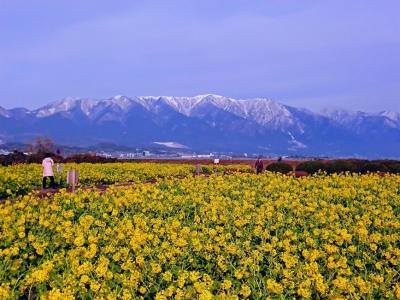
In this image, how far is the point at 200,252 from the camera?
8.52m

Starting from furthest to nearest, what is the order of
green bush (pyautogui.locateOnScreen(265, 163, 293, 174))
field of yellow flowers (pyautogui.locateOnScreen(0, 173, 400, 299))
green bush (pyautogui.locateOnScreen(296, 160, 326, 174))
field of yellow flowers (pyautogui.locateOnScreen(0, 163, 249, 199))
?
green bush (pyautogui.locateOnScreen(296, 160, 326, 174))
green bush (pyautogui.locateOnScreen(265, 163, 293, 174))
field of yellow flowers (pyautogui.locateOnScreen(0, 163, 249, 199))
field of yellow flowers (pyautogui.locateOnScreen(0, 173, 400, 299))

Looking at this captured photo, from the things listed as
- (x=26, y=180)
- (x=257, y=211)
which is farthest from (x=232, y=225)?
(x=26, y=180)

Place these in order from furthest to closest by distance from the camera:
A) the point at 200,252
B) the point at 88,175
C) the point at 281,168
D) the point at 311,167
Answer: the point at 311,167 < the point at 281,168 < the point at 88,175 < the point at 200,252

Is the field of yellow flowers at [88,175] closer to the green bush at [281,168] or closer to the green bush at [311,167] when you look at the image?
the green bush at [281,168]

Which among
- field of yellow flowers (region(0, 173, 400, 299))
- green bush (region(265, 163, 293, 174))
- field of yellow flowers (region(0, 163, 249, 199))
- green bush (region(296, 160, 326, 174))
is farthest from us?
green bush (region(296, 160, 326, 174))

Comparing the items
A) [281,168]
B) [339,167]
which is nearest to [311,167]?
[339,167]

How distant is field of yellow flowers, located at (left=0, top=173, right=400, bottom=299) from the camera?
6973 mm

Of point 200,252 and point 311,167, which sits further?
point 311,167

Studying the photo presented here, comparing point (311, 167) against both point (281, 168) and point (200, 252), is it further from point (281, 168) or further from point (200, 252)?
point (200, 252)

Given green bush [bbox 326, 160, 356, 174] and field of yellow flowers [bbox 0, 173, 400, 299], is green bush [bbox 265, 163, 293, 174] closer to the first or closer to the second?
green bush [bbox 326, 160, 356, 174]

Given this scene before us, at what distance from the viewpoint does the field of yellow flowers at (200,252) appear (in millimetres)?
6973

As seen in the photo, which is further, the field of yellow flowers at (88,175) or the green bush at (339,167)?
the green bush at (339,167)

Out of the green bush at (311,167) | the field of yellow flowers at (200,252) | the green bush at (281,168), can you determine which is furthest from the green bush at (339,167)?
the field of yellow flowers at (200,252)

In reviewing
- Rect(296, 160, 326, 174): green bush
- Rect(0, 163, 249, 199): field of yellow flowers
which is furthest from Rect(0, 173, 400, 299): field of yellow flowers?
Rect(296, 160, 326, 174): green bush
